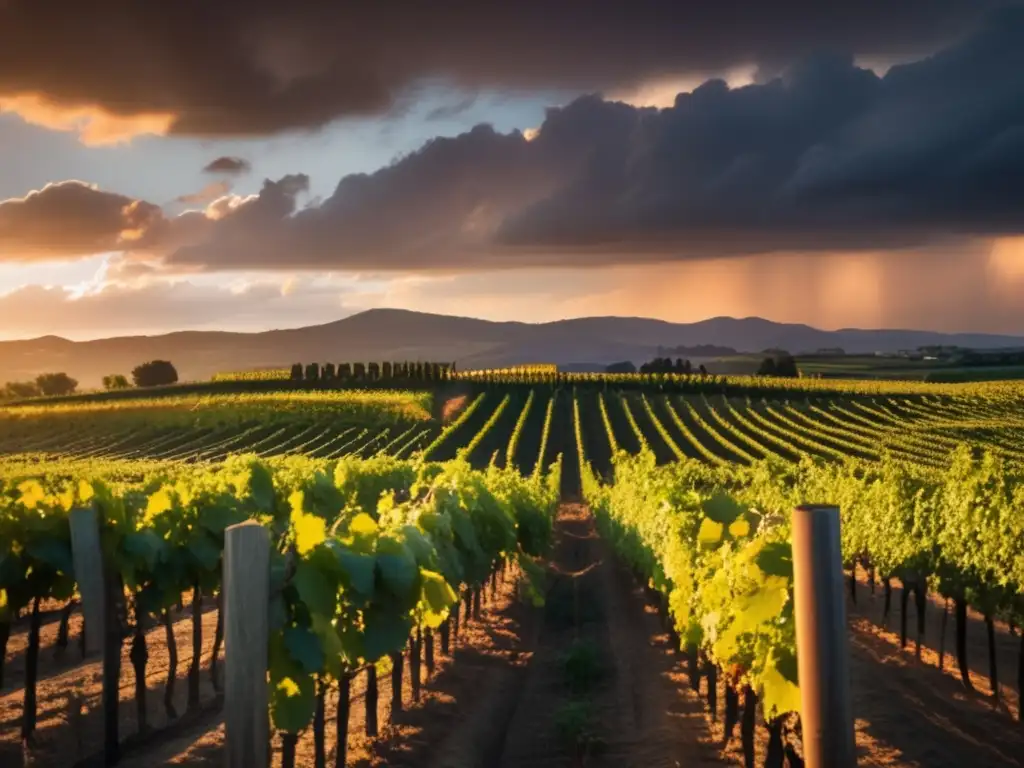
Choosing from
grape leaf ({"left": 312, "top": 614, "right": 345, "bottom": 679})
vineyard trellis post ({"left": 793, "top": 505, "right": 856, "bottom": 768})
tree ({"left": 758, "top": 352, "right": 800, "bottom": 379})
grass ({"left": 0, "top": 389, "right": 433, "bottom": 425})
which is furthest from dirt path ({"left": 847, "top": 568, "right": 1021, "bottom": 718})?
tree ({"left": 758, "top": 352, "right": 800, "bottom": 379})

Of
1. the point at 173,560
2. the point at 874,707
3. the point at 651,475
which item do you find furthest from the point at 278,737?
the point at 651,475

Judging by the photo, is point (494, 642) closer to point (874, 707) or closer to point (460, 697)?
point (460, 697)

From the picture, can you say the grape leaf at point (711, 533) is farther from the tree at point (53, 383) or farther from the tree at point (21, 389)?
the tree at point (53, 383)

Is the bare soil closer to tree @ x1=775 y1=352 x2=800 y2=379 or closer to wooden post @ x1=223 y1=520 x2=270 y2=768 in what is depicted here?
wooden post @ x1=223 y1=520 x2=270 y2=768

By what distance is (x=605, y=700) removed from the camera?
43.5ft

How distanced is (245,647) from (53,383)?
142 metres

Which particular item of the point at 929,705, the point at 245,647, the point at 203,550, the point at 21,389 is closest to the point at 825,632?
the point at 245,647

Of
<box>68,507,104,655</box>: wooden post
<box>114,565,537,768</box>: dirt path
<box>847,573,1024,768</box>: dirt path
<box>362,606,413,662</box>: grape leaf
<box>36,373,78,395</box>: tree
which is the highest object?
<box>36,373,78,395</box>: tree

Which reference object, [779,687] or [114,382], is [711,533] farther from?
[114,382]

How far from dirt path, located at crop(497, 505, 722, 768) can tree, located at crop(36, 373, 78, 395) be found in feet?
404

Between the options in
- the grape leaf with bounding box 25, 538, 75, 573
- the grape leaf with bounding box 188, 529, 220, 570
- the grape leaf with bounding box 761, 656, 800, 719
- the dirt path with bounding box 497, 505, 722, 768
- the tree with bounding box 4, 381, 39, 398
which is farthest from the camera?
the tree with bounding box 4, 381, 39, 398

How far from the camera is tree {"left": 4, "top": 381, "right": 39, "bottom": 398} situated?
122 meters

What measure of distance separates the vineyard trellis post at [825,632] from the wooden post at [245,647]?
74.2 inches

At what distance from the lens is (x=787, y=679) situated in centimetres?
727
